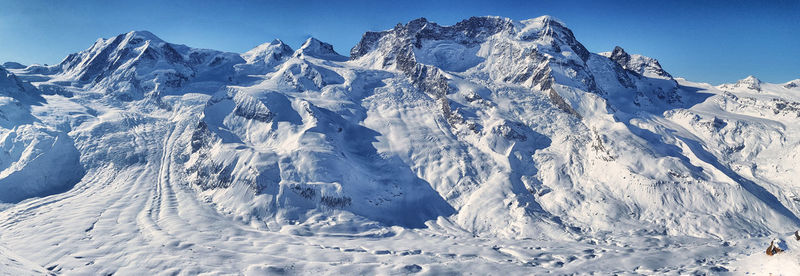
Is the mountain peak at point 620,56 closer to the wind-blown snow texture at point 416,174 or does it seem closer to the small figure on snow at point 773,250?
the wind-blown snow texture at point 416,174

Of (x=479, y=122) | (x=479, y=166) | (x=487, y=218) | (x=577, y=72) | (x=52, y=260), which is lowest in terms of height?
(x=52, y=260)

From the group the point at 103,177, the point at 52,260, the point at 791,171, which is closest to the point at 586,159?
the point at 791,171

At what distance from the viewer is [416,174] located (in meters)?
91.0

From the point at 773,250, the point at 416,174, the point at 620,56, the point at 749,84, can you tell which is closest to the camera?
the point at 773,250

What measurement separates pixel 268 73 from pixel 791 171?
18127 centimetres

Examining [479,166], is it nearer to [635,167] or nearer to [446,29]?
[635,167]

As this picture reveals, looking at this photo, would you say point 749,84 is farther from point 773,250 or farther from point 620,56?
point 773,250

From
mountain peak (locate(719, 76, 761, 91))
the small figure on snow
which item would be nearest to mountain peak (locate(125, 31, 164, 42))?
the small figure on snow

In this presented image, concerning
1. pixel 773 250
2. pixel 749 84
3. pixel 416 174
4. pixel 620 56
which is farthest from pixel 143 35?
pixel 749 84

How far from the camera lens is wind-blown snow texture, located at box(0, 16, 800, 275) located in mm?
61719

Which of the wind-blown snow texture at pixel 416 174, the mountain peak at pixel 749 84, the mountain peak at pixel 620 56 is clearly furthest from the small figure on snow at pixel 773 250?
the mountain peak at pixel 620 56

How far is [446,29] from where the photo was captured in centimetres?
17162

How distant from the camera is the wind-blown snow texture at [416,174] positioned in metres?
61.7

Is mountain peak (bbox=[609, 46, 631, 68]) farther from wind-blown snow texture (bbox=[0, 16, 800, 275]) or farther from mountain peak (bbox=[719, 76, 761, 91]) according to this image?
mountain peak (bbox=[719, 76, 761, 91])
